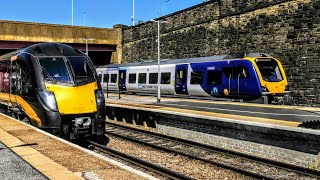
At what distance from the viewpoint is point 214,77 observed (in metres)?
23.3

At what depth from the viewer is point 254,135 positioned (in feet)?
40.1

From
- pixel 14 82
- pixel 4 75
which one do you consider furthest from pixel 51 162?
pixel 4 75

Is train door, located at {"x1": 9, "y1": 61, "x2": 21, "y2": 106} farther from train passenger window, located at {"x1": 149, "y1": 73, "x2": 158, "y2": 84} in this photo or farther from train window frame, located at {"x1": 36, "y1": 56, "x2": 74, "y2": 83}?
train passenger window, located at {"x1": 149, "y1": 73, "x2": 158, "y2": 84}

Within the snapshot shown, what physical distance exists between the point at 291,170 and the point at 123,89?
85.4ft

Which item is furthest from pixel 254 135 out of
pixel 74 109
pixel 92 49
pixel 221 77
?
pixel 92 49

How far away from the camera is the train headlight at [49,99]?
36.4 ft

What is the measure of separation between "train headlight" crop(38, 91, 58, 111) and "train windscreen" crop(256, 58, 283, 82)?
13.2 m

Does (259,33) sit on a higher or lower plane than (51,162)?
higher

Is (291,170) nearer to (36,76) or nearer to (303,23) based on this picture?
(36,76)

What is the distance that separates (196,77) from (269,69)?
545 cm

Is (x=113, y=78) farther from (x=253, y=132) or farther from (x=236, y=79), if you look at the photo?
(x=253, y=132)

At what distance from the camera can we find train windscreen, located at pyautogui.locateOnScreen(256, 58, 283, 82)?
20750 mm

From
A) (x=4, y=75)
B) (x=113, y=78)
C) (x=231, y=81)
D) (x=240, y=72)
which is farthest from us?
(x=113, y=78)

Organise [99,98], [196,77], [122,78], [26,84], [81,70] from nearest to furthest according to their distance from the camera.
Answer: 1. [99,98]
2. [81,70]
3. [26,84]
4. [196,77]
5. [122,78]
